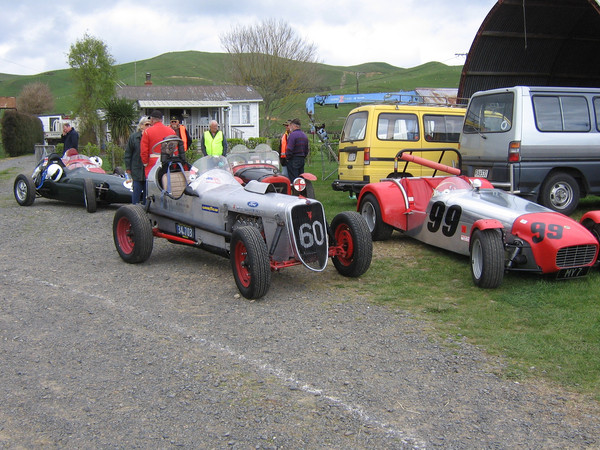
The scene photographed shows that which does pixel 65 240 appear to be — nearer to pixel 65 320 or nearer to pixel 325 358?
pixel 65 320

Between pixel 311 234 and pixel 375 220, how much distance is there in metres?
2.72

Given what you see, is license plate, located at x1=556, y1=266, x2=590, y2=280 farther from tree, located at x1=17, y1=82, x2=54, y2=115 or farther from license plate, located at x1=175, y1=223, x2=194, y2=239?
tree, located at x1=17, y1=82, x2=54, y2=115

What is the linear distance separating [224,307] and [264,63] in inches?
1740

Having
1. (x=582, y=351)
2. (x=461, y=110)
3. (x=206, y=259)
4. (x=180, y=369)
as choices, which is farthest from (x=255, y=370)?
(x=461, y=110)

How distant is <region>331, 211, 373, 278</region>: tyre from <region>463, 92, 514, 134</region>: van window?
424cm

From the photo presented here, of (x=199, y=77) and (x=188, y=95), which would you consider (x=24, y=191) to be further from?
(x=199, y=77)

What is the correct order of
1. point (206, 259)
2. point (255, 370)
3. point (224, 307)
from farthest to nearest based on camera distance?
point (206, 259), point (224, 307), point (255, 370)

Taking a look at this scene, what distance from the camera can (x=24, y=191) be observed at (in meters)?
12.9

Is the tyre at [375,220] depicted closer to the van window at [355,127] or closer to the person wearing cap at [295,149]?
the van window at [355,127]

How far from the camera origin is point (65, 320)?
5438 millimetres

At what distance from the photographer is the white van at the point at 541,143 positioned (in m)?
9.37

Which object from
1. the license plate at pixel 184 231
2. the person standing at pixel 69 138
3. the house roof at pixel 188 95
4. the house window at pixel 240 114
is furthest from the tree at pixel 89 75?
the license plate at pixel 184 231

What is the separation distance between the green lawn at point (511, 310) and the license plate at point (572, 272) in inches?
2.8

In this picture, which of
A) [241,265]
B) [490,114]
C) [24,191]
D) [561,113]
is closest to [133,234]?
[241,265]
